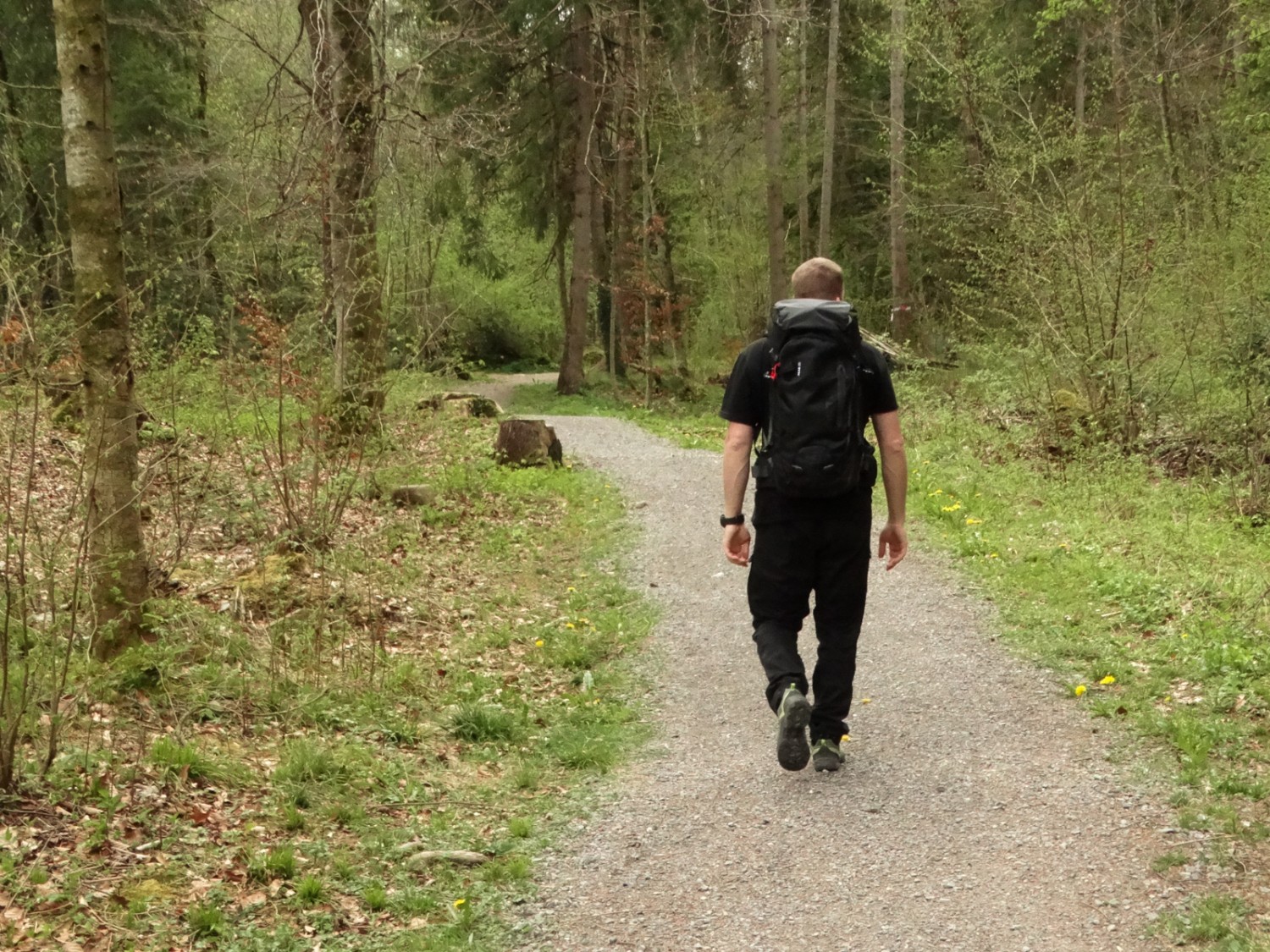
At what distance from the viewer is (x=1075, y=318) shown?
1201 cm

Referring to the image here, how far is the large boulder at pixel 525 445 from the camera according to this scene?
1408 cm

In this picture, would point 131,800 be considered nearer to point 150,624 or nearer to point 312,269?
point 150,624

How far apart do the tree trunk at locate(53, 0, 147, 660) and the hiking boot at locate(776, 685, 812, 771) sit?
3038 millimetres

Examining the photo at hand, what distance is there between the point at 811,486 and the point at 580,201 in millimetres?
19752

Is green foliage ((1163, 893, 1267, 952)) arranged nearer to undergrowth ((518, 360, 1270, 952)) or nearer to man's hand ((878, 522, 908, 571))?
undergrowth ((518, 360, 1270, 952))

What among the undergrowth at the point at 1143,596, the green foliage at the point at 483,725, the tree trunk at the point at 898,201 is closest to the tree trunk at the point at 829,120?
the tree trunk at the point at 898,201

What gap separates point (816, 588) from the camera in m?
4.74

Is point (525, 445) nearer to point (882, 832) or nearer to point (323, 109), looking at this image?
point (323, 109)

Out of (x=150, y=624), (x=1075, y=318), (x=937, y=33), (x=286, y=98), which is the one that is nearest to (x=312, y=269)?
(x=286, y=98)

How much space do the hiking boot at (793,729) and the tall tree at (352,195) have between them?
5530 mm

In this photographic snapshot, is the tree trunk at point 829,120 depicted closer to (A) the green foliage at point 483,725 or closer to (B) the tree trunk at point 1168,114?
(B) the tree trunk at point 1168,114

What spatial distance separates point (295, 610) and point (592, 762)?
2600 mm

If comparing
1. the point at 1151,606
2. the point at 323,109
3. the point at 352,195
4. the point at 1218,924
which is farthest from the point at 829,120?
the point at 1218,924

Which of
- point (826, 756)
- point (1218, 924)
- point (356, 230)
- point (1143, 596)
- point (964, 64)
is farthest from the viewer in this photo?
point (964, 64)
